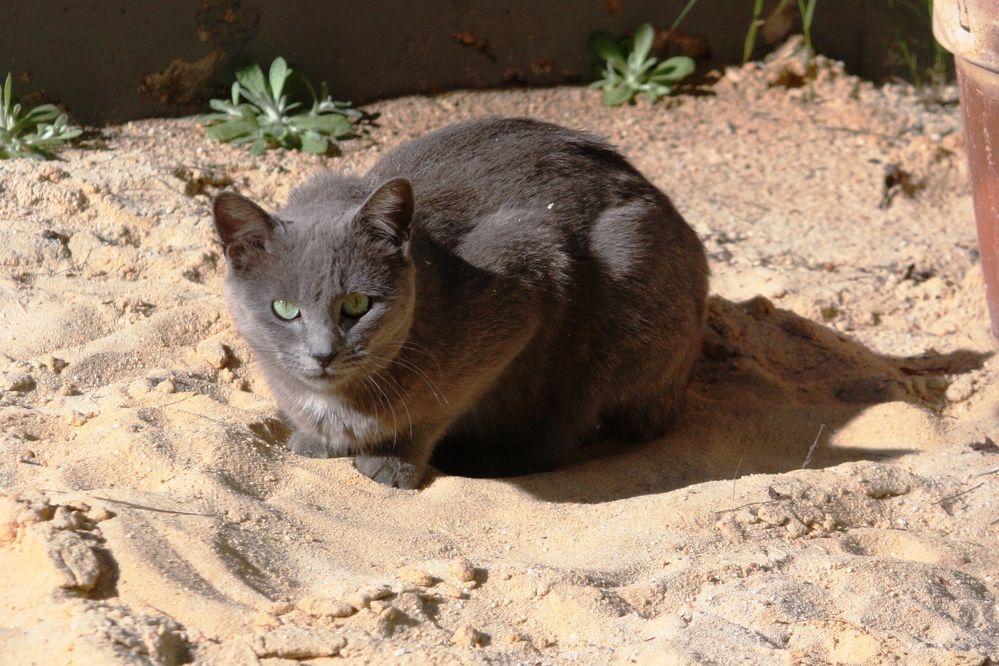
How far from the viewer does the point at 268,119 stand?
525 centimetres

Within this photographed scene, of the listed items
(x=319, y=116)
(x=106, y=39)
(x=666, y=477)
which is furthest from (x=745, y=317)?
(x=106, y=39)

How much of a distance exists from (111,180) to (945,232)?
12.1 feet

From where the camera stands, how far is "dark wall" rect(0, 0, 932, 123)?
4965 mm

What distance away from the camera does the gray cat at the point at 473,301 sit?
9.83 feet

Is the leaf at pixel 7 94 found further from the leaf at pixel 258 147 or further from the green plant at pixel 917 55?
the green plant at pixel 917 55

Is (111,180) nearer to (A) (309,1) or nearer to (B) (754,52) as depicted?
(A) (309,1)

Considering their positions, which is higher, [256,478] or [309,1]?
[309,1]

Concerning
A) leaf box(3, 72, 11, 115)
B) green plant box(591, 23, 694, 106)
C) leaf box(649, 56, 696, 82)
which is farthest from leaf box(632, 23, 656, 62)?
leaf box(3, 72, 11, 115)

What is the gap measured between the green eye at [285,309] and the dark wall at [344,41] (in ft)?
8.50

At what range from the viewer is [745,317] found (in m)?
4.58

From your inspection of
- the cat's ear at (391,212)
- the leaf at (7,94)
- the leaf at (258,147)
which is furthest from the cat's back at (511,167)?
the leaf at (7,94)

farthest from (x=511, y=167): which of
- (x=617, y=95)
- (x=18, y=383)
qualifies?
(x=617, y=95)

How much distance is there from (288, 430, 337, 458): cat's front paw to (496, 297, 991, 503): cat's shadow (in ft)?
1.88

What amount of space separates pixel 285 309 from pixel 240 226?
9.8 inches
